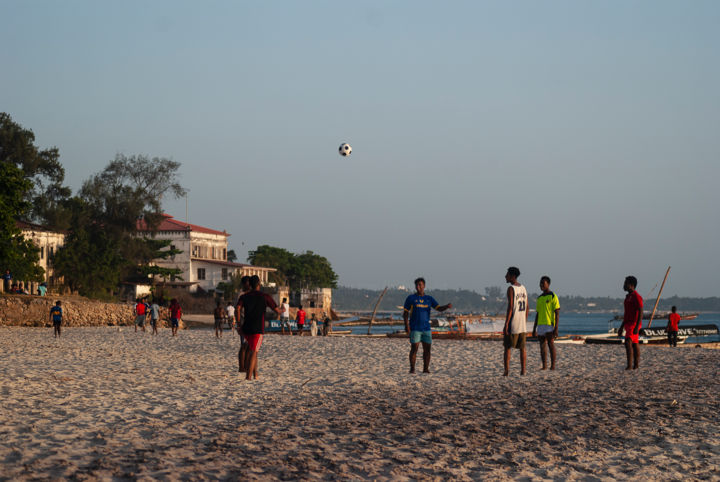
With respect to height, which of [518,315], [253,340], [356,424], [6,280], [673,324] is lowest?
[356,424]

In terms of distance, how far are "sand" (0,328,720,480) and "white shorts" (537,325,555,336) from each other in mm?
894

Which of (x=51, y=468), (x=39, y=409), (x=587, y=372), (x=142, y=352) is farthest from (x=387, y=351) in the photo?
(x=51, y=468)

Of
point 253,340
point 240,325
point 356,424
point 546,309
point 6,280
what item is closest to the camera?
point 356,424

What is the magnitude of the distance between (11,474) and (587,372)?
12.4m

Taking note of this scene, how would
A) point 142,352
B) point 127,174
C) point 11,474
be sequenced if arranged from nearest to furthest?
point 11,474 < point 142,352 < point 127,174

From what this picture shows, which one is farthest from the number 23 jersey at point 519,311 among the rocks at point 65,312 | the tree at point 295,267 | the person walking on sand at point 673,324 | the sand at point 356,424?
the tree at point 295,267

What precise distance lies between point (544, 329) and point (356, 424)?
24.3ft

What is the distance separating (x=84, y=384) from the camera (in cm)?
1238

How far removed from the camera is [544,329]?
15.0m

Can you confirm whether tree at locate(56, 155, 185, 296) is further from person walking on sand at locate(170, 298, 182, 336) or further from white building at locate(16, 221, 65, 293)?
person walking on sand at locate(170, 298, 182, 336)

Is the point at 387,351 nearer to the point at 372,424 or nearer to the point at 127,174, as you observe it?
the point at 372,424

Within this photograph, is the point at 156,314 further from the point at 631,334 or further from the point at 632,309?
the point at 632,309

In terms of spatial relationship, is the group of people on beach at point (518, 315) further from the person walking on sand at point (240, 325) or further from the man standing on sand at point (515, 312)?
the person walking on sand at point (240, 325)

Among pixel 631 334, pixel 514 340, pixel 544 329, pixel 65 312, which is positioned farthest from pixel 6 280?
pixel 631 334
